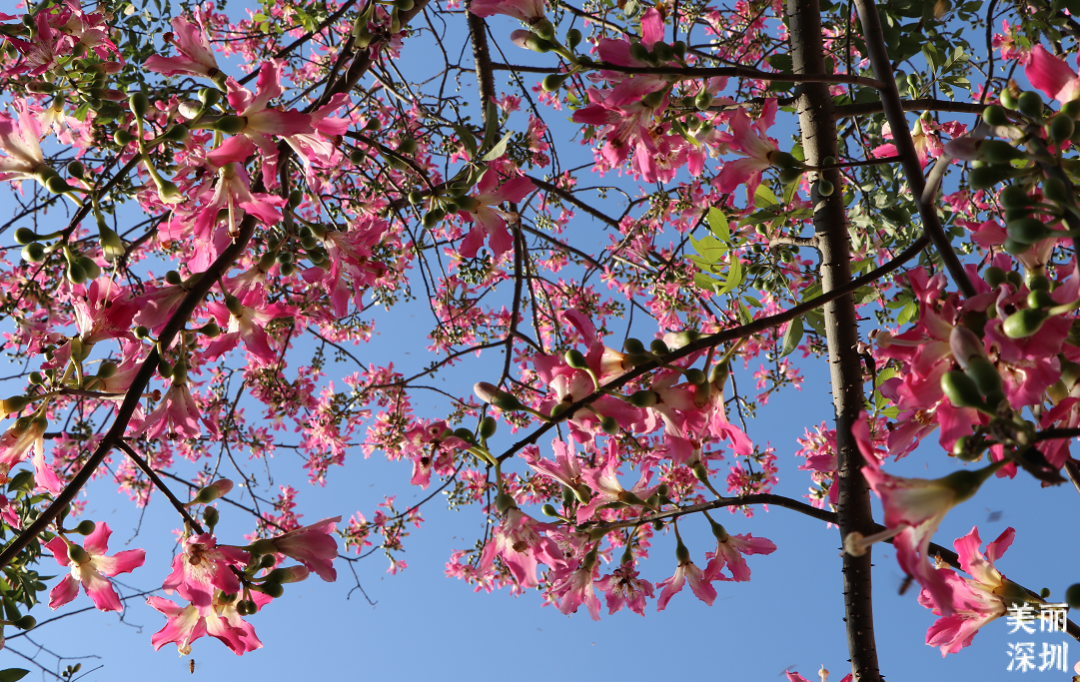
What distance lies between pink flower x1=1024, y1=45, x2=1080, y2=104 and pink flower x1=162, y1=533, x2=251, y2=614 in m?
1.42

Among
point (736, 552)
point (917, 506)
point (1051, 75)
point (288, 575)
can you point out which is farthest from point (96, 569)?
point (1051, 75)

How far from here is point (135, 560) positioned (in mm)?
1164

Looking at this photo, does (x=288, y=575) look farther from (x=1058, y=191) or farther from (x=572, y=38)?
(x=1058, y=191)

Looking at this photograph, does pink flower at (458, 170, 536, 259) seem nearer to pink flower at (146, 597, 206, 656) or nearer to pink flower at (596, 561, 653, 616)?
pink flower at (596, 561, 653, 616)

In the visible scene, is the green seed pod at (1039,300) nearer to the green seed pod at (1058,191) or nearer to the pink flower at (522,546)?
the green seed pod at (1058,191)

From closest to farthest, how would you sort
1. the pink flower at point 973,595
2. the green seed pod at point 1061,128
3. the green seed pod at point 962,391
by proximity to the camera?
the green seed pod at point 962,391 < the green seed pod at point 1061,128 < the pink flower at point 973,595

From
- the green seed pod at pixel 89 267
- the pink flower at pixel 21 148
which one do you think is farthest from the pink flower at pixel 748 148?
the pink flower at pixel 21 148

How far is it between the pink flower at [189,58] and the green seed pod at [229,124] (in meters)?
0.26

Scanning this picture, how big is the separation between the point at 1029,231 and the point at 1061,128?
0.19m

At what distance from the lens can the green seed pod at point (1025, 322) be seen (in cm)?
61

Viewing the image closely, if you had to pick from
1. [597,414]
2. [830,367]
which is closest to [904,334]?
[597,414]

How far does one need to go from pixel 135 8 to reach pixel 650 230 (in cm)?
272

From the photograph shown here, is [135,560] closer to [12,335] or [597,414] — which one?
[597,414]

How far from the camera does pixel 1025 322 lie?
0.61 m
